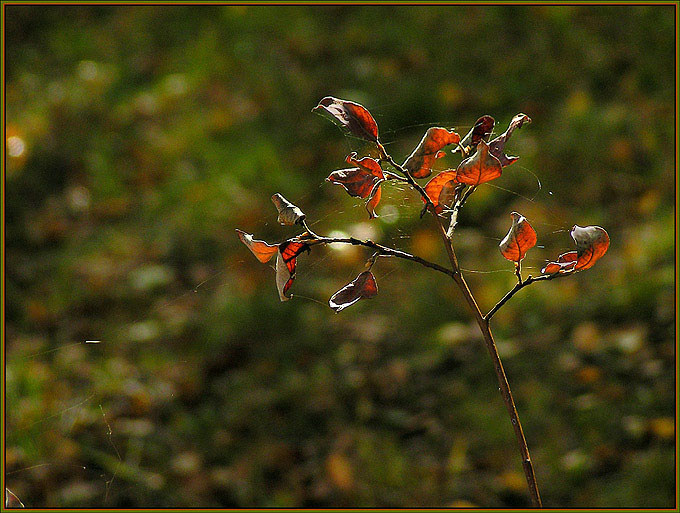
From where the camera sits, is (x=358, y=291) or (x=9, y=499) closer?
(x=358, y=291)

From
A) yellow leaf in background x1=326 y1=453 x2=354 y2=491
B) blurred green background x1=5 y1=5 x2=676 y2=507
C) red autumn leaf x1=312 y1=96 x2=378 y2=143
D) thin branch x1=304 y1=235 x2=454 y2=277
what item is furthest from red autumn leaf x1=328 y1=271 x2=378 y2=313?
yellow leaf in background x1=326 y1=453 x2=354 y2=491

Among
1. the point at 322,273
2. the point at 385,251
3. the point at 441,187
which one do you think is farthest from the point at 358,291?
the point at 322,273

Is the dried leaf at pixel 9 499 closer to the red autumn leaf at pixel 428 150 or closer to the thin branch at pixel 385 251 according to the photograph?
the thin branch at pixel 385 251

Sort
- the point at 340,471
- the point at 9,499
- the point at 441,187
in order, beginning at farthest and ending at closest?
the point at 340,471
the point at 9,499
the point at 441,187

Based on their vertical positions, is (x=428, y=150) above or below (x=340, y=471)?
above

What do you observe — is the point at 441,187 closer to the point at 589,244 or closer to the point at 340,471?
the point at 589,244

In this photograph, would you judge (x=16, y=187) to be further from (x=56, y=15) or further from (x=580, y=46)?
(x=580, y=46)

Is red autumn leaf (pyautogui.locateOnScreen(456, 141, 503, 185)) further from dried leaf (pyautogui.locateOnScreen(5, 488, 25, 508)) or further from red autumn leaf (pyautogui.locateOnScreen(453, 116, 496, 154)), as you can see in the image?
dried leaf (pyautogui.locateOnScreen(5, 488, 25, 508))

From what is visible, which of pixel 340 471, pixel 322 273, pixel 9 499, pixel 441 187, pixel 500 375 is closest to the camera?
pixel 500 375
